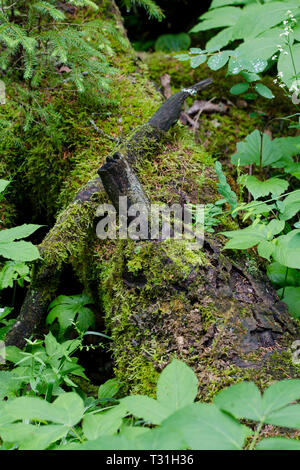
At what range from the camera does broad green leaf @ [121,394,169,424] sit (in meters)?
1.07

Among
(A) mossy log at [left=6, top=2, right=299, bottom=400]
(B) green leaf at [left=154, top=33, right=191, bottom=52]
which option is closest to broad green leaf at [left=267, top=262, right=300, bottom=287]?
(A) mossy log at [left=6, top=2, right=299, bottom=400]

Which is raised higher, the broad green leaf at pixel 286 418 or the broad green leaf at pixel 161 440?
the broad green leaf at pixel 161 440

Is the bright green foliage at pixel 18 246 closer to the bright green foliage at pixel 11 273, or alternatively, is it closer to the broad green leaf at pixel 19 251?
the broad green leaf at pixel 19 251

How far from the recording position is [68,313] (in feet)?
8.55

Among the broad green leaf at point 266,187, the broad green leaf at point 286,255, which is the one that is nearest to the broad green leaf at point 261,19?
the broad green leaf at point 266,187

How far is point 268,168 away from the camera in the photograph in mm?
3428

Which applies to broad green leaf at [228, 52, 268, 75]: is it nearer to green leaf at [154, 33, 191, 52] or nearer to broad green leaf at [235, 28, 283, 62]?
broad green leaf at [235, 28, 283, 62]

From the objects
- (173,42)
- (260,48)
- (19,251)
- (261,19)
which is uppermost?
(173,42)

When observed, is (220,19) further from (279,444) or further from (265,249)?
(279,444)

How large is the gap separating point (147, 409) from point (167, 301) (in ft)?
2.96

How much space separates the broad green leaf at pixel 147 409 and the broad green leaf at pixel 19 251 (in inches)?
36.0

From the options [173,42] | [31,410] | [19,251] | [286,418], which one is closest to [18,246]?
[19,251]

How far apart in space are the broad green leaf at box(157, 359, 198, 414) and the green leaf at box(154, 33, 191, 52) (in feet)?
17.5

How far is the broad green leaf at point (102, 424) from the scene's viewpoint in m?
1.14
